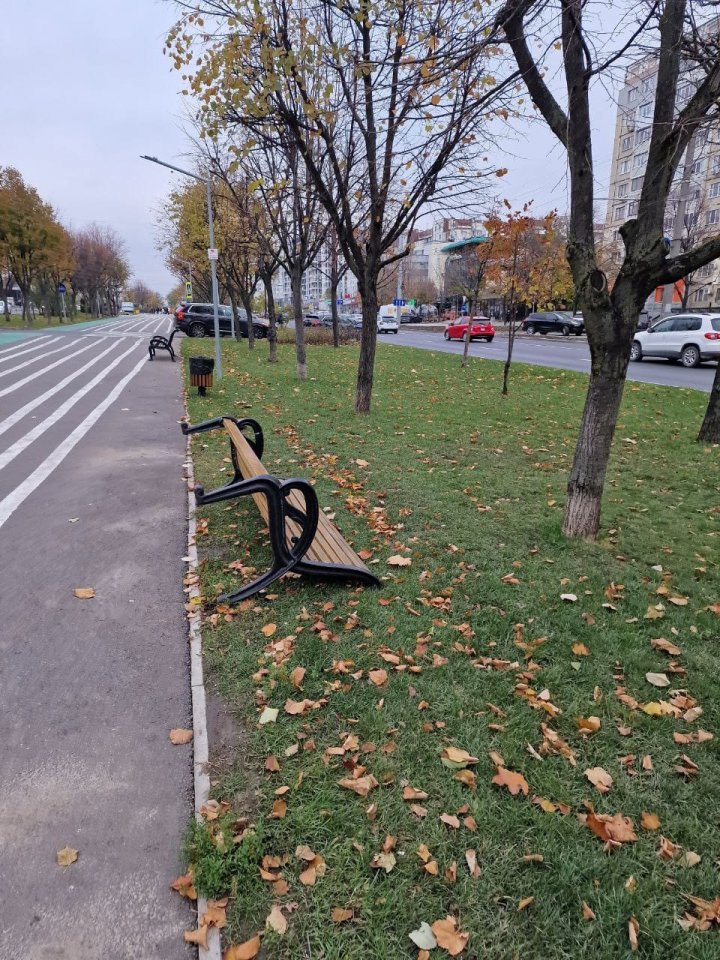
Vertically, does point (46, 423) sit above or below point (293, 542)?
below

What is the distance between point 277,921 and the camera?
1.94 metres

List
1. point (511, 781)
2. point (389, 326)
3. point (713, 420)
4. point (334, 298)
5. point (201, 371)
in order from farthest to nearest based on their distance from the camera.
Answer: point (389, 326) < point (334, 298) < point (201, 371) < point (713, 420) < point (511, 781)

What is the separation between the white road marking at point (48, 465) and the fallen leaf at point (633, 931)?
222 inches

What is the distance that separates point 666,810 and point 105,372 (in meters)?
18.3

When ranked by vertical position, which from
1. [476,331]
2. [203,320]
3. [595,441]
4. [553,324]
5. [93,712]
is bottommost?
[93,712]

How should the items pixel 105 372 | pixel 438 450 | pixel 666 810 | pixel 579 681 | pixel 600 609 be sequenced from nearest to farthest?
pixel 666 810, pixel 579 681, pixel 600 609, pixel 438 450, pixel 105 372

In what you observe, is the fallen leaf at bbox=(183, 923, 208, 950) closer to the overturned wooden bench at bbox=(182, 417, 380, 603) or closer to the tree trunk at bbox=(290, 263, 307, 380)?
the overturned wooden bench at bbox=(182, 417, 380, 603)

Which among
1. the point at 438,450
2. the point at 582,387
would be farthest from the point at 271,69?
the point at 582,387

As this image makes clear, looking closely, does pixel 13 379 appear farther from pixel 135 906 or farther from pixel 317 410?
pixel 135 906

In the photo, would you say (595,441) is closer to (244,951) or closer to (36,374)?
(244,951)

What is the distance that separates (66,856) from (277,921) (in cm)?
88

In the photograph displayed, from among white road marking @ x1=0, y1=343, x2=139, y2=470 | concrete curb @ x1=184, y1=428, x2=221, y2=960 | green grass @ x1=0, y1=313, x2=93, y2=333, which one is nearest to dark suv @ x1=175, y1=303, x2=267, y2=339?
green grass @ x1=0, y1=313, x2=93, y2=333

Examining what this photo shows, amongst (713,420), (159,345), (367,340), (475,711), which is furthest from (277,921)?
(159,345)

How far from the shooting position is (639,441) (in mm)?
8789
